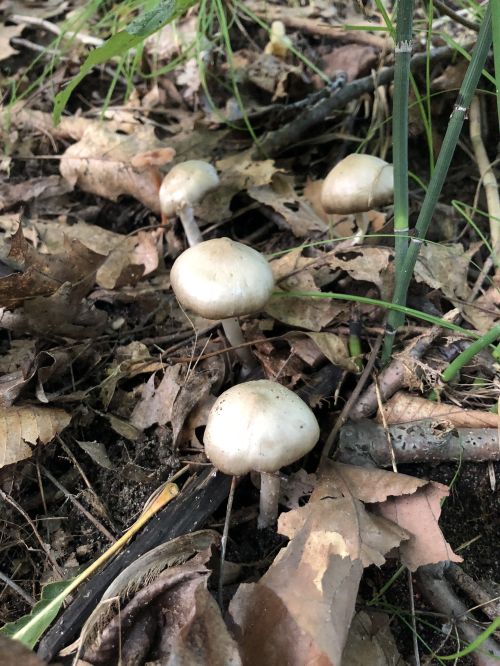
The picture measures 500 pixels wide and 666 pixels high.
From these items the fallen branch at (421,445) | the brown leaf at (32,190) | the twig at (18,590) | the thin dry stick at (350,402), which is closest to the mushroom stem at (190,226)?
the brown leaf at (32,190)

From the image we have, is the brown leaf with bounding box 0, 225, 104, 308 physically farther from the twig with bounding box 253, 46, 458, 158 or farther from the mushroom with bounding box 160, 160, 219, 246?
the twig with bounding box 253, 46, 458, 158

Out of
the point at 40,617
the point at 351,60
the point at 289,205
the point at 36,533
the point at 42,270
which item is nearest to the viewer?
the point at 40,617

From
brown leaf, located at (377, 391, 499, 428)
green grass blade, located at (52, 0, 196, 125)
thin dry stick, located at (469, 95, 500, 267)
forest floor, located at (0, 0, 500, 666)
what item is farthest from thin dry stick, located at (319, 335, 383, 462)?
green grass blade, located at (52, 0, 196, 125)

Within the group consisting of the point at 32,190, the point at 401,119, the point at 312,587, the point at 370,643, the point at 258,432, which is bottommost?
the point at 370,643

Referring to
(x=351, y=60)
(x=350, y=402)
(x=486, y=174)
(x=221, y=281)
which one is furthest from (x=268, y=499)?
(x=351, y=60)

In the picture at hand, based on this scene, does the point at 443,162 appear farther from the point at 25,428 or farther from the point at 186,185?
the point at 25,428

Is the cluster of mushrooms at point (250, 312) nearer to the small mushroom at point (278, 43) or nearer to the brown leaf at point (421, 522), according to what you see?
the brown leaf at point (421, 522)
